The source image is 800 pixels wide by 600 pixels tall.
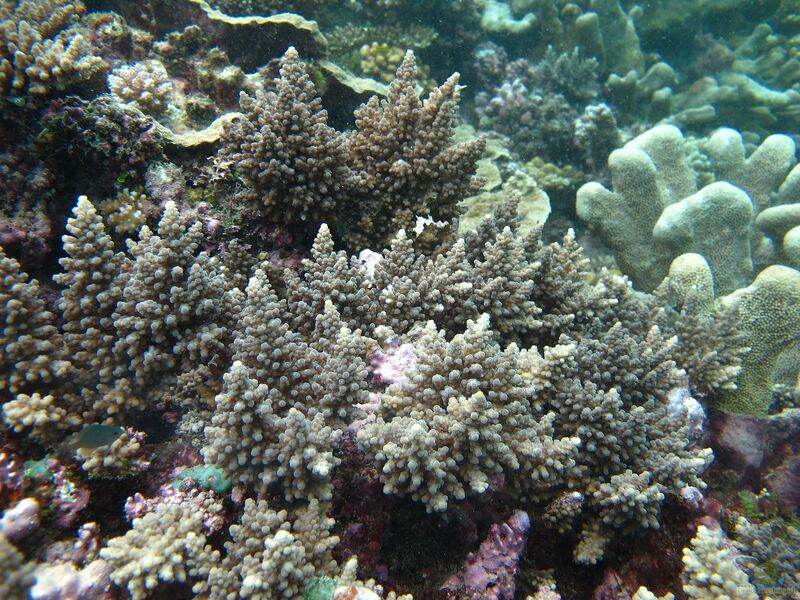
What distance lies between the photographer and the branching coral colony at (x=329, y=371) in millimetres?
2293

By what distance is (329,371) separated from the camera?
269 cm

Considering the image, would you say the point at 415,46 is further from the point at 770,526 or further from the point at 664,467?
the point at 770,526

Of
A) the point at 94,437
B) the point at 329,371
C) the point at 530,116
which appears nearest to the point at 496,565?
the point at 329,371

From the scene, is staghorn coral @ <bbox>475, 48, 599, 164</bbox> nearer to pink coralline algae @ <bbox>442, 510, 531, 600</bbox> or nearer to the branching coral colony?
the branching coral colony

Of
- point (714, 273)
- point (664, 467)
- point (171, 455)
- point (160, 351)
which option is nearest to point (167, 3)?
point (160, 351)

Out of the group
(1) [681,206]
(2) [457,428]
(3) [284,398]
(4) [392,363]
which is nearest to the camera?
(2) [457,428]

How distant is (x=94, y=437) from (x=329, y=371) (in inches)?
52.5

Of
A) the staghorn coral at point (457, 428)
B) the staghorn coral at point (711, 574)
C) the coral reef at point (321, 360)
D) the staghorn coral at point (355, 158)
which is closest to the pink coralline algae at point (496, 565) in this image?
the coral reef at point (321, 360)

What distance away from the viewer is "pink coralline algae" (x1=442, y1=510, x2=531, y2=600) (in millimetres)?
2496

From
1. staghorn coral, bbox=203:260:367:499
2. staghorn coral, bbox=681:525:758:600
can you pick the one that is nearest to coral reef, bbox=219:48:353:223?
staghorn coral, bbox=203:260:367:499

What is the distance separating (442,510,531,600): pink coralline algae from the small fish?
2.07m

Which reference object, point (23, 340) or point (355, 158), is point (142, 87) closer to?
point (355, 158)

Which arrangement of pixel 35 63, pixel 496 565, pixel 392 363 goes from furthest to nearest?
1. pixel 35 63
2. pixel 392 363
3. pixel 496 565

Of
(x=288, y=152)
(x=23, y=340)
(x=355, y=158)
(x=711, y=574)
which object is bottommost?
(x=711, y=574)
